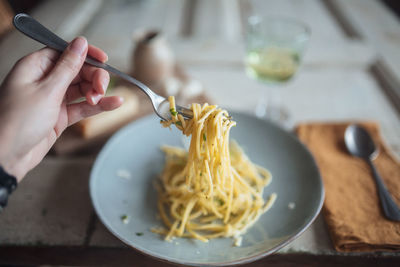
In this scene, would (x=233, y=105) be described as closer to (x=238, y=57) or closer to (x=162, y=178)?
(x=238, y=57)

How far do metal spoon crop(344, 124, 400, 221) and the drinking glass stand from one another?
32 centimetres

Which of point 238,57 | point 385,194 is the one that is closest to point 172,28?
point 238,57

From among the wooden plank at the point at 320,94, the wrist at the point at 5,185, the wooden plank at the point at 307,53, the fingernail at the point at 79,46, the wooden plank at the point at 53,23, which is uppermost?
the fingernail at the point at 79,46

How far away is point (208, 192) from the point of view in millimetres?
993

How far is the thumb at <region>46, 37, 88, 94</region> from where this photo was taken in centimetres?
81

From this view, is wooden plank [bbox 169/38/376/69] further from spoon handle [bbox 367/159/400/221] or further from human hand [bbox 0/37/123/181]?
human hand [bbox 0/37/123/181]

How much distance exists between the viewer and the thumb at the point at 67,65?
2.66 ft

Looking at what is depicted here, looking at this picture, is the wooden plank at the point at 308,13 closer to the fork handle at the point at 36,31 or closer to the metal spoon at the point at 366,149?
the metal spoon at the point at 366,149

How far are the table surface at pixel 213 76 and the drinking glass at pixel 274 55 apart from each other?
0.35 feet

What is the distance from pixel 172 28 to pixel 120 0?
30.0 inches

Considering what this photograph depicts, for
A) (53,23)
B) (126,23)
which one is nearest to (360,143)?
(126,23)

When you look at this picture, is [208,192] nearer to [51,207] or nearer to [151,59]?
[51,207]

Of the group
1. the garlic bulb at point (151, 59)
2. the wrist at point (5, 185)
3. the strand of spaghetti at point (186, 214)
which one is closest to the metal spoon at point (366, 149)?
the strand of spaghetti at point (186, 214)

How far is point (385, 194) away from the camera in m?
1.04
